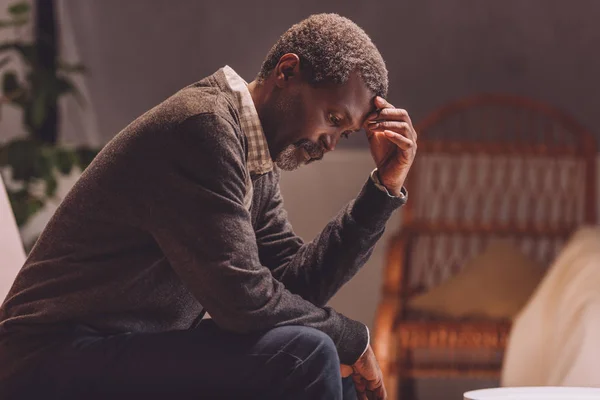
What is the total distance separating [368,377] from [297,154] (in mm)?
308

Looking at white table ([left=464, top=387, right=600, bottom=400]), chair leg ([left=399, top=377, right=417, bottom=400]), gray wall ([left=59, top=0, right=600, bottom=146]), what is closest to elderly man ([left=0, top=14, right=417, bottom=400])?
white table ([left=464, top=387, right=600, bottom=400])

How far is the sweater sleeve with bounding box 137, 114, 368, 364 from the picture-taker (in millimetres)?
1134

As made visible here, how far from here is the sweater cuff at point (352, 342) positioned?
1276 mm

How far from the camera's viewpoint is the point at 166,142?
1180mm

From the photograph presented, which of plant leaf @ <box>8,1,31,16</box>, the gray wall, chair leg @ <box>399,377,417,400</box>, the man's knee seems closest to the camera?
the man's knee

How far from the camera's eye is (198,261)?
1138 mm

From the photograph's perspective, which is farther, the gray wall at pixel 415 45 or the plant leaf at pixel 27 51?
the gray wall at pixel 415 45

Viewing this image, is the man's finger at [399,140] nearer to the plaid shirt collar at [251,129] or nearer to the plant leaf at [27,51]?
the plaid shirt collar at [251,129]

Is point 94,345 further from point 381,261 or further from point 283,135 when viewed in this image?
point 381,261

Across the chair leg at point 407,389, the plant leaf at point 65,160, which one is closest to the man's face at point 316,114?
the plant leaf at point 65,160

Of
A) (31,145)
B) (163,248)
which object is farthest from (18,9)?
(163,248)

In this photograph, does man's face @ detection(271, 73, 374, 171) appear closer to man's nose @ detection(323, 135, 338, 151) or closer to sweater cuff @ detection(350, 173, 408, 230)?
man's nose @ detection(323, 135, 338, 151)

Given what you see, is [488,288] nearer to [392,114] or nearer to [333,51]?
[392,114]

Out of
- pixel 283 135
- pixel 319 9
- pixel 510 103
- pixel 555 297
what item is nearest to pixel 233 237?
pixel 283 135
